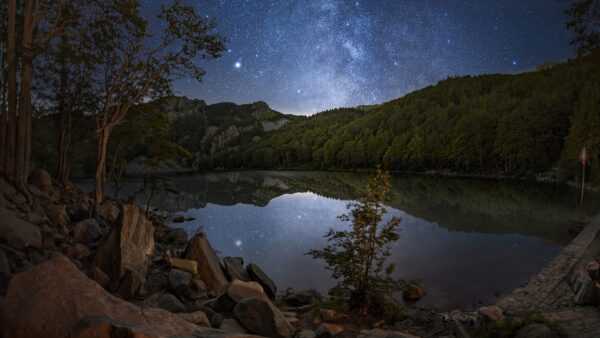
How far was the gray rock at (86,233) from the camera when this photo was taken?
37.8 feet

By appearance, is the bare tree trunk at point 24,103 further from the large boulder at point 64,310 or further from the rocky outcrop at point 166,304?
the large boulder at point 64,310

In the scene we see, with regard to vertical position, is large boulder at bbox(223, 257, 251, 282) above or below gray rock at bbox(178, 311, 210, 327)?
below

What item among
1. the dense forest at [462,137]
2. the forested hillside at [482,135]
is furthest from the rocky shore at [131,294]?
the forested hillside at [482,135]

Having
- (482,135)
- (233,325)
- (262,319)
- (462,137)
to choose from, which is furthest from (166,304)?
(462,137)

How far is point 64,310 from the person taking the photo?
315 cm

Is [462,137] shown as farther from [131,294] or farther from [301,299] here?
[131,294]

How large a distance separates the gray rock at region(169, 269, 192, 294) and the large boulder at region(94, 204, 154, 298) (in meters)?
0.82

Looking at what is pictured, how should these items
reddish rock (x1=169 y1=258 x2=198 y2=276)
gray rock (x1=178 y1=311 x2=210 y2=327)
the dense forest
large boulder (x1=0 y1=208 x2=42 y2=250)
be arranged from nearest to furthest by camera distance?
1. gray rock (x1=178 y1=311 x2=210 y2=327)
2. large boulder (x1=0 y1=208 x2=42 y2=250)
3. reddish rock (x1=169 y1=258 x2=198 y2=276)
4. the dense forest

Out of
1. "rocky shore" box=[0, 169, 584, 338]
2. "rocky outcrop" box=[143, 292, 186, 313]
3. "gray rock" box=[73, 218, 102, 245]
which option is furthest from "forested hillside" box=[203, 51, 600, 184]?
"gray rock" box=[73, 218, 102, 245]

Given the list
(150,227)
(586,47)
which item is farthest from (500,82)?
(150,227)

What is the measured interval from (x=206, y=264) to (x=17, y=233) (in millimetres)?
5778

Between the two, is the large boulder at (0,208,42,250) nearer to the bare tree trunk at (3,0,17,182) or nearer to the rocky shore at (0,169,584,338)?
the rocky shore at (0,169,584,338)

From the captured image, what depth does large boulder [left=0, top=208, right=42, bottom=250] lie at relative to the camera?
26.0 feet

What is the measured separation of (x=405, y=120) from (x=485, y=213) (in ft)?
433
